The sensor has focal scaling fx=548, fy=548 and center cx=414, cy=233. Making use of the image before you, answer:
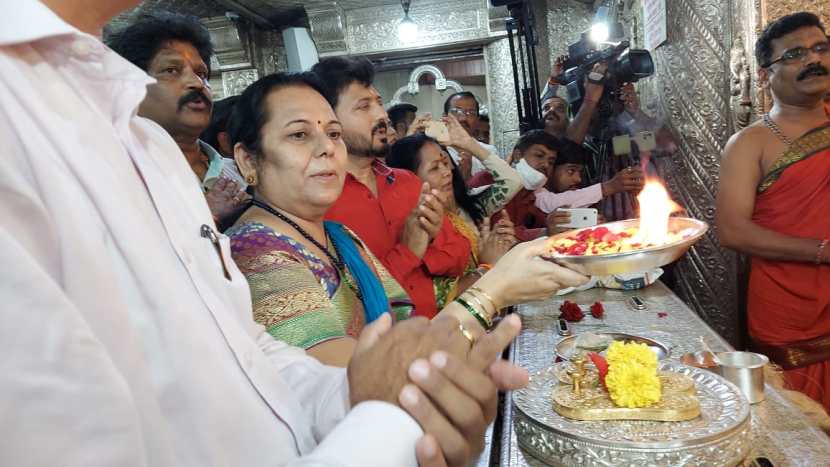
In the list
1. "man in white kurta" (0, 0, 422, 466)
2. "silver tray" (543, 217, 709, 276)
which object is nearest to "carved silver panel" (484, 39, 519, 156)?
"silver tray" (543, 217, 709, 276)

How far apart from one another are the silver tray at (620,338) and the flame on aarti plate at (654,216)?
41 cm

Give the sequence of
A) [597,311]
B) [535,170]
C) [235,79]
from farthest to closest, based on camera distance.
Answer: [235,79], [535,170], [597,311]

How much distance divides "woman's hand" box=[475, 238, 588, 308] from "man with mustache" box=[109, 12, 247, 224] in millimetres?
1209

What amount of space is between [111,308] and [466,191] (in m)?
2.67

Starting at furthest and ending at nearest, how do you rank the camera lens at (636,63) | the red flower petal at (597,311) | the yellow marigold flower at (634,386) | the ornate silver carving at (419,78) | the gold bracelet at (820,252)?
the ornate silver carving at (419,78) < the camera lens at (636,63) < the gold bracelet at (820,252) < the red flower petal at (597,311) < the yellow marigold flower at (634,386)

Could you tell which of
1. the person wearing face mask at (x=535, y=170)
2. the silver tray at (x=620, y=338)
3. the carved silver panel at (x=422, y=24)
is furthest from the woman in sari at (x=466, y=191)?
the carved silver panel at (x=422, y=24)

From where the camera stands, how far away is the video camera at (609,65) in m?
3.75

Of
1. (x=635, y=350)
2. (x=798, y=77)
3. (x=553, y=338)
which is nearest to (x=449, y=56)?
(x=798, y=77)

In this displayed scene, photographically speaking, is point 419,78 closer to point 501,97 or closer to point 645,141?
point 501,97

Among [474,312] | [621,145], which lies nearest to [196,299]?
[474,312]

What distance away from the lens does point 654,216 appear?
4.33ft

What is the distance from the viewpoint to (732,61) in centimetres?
300

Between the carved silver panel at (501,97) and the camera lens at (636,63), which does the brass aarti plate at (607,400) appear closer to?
the camera lens at (636,63)

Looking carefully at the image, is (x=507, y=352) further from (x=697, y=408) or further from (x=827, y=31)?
(x=827, y=31)
